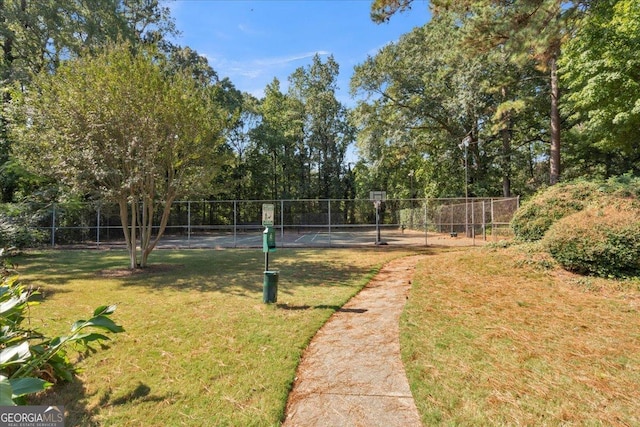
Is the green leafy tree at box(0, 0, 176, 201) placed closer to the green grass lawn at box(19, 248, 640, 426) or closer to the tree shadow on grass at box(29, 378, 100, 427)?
the green grass lawn at box(19, 248, 640, 426)

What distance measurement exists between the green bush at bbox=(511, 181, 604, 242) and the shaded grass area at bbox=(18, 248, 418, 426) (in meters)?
4.68

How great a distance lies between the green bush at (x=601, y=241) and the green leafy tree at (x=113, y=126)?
353 inches

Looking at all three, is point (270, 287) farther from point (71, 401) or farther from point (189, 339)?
point (71, 401)

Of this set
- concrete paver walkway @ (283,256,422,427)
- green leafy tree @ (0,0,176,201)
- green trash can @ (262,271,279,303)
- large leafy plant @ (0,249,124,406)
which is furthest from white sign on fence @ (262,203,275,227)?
green leafy tree @ (0,0,176,201)

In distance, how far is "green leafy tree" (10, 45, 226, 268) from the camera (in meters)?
7.80

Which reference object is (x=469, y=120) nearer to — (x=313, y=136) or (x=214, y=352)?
(x=313, y=136)

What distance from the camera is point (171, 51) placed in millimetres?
27125

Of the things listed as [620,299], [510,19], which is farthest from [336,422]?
[510,19]

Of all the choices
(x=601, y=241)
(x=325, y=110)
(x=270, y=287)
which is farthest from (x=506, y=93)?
(x=270, y=287)

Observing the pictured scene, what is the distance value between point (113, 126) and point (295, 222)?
682 inches

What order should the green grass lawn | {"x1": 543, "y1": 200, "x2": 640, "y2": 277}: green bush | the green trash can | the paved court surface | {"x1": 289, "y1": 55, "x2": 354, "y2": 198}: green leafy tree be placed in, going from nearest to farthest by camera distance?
1. the green grass lawn
2. the green trash can
3. {"x1": 543, "y1": 200, "x2": 640, "y2": 277}: green bush
4. the paved court surface
5. {"x1": 289, "y1": 55, "x2": 354, "y2": 198}: green leafy tree

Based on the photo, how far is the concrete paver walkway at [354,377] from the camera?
246 centimetres

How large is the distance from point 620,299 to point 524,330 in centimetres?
276

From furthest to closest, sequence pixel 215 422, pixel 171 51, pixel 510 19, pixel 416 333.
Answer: pixel 171 51 < pixel 510 19 < pixel 416 333 < pixel 215 422
